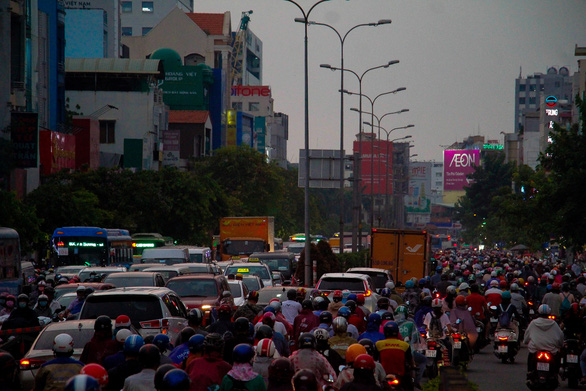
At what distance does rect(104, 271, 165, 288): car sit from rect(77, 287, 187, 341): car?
5.73m

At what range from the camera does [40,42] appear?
62.9 metres

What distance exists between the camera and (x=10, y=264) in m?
26.4

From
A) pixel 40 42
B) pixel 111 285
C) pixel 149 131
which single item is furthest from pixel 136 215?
pixel 111 285

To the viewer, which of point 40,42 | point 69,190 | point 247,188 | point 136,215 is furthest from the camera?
point 247,188

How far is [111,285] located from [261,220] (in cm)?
3371

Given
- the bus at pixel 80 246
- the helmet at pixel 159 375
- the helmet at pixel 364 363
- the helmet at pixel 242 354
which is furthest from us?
the bus at pixel 80 246

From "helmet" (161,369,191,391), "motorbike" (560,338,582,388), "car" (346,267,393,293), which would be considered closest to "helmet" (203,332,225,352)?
"helmet" (161,369,191,391)

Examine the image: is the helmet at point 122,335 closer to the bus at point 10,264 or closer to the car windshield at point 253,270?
the bus at point 10,264

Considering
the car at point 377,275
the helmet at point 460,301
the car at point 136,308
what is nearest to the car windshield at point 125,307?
the car at point 136,308

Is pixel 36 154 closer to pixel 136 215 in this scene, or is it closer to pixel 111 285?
pixel 136 215

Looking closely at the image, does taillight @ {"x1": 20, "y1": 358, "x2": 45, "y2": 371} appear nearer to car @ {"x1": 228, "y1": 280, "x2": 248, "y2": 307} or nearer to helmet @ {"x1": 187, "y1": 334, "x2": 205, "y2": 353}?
helmet @ {"x1": 187, "y1": 334, "x2": 205, "y2": 353}

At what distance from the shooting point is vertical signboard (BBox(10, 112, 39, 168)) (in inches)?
2029

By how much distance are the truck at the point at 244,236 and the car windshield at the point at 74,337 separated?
39.1 meters

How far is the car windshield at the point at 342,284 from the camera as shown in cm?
2375
